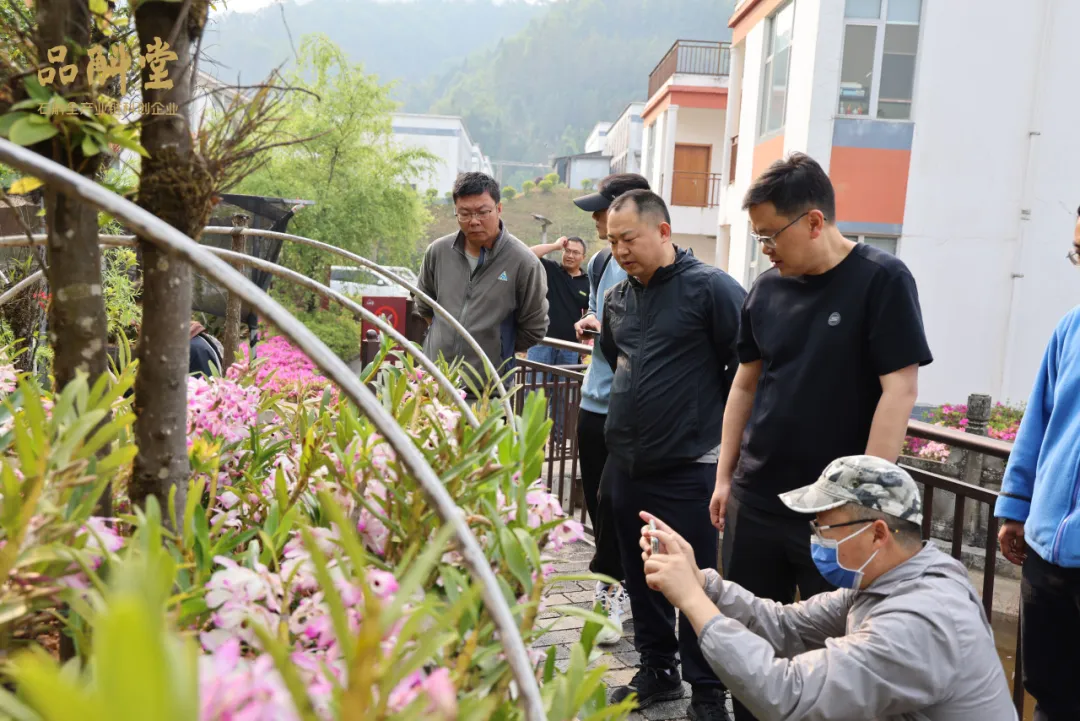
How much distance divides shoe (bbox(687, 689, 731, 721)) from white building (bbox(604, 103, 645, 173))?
48.1m

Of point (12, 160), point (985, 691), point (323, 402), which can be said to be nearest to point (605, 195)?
point (323, 402)

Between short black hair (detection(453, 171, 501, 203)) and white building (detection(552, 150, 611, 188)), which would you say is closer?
short black hair (detection(453, 171, 501, 203))

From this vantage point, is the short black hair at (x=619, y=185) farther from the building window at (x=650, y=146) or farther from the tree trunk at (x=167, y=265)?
the building window at (x=650, y=146)

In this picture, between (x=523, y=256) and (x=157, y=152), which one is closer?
(x=157, y=152)

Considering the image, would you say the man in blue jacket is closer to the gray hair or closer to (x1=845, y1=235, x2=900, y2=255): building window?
the gray hair

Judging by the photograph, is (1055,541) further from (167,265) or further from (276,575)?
(167,265)

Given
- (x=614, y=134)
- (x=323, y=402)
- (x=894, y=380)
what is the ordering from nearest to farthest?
(x=323, y=402), (x=894, y=380), (x=614, y=134)

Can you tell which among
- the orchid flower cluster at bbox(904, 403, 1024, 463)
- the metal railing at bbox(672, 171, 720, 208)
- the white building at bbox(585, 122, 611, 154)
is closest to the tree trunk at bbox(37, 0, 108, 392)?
the orchid flower cluster at bbox(904, 403, 1024, 463)

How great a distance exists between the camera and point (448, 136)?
68.8 m

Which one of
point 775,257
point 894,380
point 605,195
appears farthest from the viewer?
point 605,195

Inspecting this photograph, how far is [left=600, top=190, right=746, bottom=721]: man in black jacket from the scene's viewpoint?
124 inches

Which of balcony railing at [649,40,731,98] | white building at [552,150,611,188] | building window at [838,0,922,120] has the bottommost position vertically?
building window at [838,0,922,120]

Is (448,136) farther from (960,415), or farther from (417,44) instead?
(417,44)

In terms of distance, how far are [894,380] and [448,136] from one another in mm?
69064
